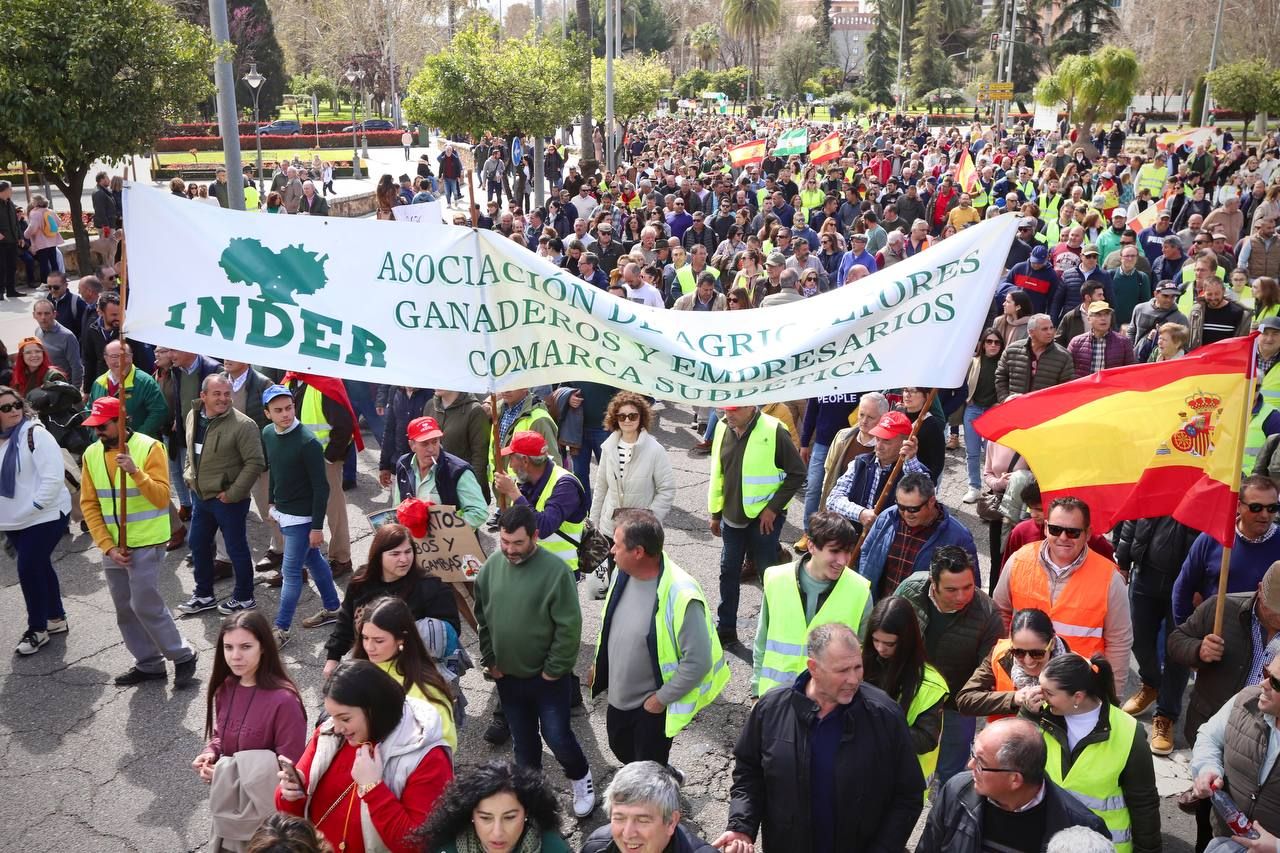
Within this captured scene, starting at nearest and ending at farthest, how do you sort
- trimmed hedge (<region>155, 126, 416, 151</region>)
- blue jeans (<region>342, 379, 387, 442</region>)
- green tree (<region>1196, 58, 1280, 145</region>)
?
blue jeans (<region>342, 379, 387, 442</region>), green tree (<region>1196, 58, 1280, 145</region>), trimmed hedge (<region>155, 126, 416, 151</region>)

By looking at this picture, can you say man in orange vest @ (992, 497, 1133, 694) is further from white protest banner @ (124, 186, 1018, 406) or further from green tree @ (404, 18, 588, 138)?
green tree @ (404, 18, 588, 138)

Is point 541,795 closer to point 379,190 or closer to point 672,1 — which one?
point 379,190

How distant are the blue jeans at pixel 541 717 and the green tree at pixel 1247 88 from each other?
43301 millimetres

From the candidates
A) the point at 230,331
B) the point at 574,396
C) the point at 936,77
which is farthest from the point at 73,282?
the point at 936,77

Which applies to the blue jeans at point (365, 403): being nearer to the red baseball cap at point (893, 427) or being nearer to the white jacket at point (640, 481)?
the white jacket at point (640, 481)

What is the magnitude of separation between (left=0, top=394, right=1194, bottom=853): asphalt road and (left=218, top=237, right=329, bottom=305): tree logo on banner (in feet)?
7.82

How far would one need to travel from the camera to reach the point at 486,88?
21.7 m

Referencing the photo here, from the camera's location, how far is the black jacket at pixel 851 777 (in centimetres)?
396

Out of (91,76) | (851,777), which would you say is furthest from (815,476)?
(91,76)

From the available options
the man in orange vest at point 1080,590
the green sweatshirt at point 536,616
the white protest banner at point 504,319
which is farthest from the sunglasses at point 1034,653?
the green sweatshirt at point 536,616

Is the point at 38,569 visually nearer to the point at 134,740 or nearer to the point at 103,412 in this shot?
the point at 103,412

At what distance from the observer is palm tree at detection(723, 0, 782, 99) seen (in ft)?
303

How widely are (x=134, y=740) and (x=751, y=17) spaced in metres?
93.8

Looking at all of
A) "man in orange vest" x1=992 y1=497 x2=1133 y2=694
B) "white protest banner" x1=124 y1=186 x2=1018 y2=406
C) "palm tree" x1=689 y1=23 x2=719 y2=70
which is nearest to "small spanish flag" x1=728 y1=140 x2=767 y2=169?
"white protest banner" x1=124 y1=186 x2=1018 y2=406
